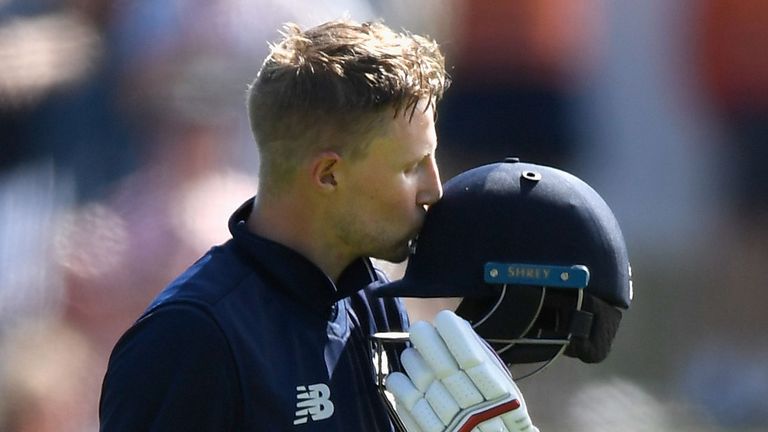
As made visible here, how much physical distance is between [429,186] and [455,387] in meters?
0.36

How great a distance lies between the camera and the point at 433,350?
6.59 feet

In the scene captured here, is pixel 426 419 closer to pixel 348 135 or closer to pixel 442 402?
pixel 442 402

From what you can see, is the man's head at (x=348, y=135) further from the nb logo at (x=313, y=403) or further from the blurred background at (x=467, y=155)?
the blurred background at (x=467, y=155)

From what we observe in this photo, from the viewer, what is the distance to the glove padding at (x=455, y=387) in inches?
78.5

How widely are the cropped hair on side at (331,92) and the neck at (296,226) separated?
0.16ft

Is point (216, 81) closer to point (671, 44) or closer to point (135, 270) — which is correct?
point (135, 270)

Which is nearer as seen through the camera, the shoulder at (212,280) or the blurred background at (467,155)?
the shoulder at (212,280)

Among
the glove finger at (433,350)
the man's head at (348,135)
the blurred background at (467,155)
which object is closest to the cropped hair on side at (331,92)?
the man's head at (348,135)

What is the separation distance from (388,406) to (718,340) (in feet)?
8.23

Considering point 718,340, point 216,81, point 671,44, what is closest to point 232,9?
point 216,81

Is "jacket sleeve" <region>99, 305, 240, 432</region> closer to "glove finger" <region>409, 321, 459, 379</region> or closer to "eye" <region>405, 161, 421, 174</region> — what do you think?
"glove finger" <region>409, 321, 459, 379</region>

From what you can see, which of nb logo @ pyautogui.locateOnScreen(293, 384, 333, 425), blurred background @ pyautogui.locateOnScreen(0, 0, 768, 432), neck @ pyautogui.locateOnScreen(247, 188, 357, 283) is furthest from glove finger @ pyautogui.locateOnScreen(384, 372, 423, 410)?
blurred background @ pyautogui.locateOnScreen(0, 0, 768, 432)

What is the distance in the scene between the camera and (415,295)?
2.16m

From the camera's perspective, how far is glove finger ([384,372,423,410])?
202cm
